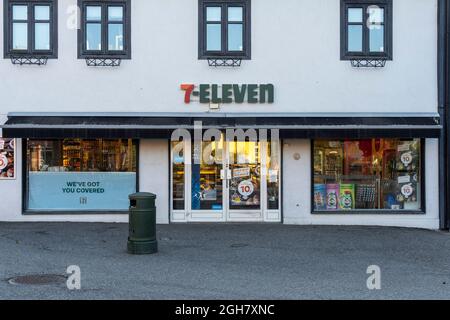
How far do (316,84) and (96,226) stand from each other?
6.18 metres

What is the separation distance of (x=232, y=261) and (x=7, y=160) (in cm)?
705

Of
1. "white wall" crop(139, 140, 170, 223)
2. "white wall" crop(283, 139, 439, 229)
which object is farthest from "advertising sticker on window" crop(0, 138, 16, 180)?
"white wall" crop(283, 139, 439, 229)

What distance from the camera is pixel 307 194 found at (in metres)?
14.8

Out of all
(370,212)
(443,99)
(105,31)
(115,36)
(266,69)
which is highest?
(105,31)

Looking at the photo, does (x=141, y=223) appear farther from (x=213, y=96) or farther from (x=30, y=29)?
(x=30, y=29)

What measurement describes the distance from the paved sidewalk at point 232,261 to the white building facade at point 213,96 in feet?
2.72

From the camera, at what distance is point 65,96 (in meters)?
14.6

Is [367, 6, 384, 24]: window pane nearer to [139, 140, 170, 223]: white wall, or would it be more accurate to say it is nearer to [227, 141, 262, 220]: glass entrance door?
[227, 141, 262, 220]: glass entrance door

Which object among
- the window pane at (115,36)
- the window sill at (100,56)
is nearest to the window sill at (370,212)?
the window sill at (100,56)

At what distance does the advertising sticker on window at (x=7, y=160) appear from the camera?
1463cm

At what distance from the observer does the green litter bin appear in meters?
10.7

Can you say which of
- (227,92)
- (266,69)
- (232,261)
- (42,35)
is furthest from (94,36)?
(232,261)

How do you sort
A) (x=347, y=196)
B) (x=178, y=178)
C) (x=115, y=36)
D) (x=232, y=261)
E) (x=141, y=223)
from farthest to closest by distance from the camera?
(x=347, y=196) < (x=178, y=178) < (x=115, y=36) < (x=141, y=223) < (x=232, y=261)
